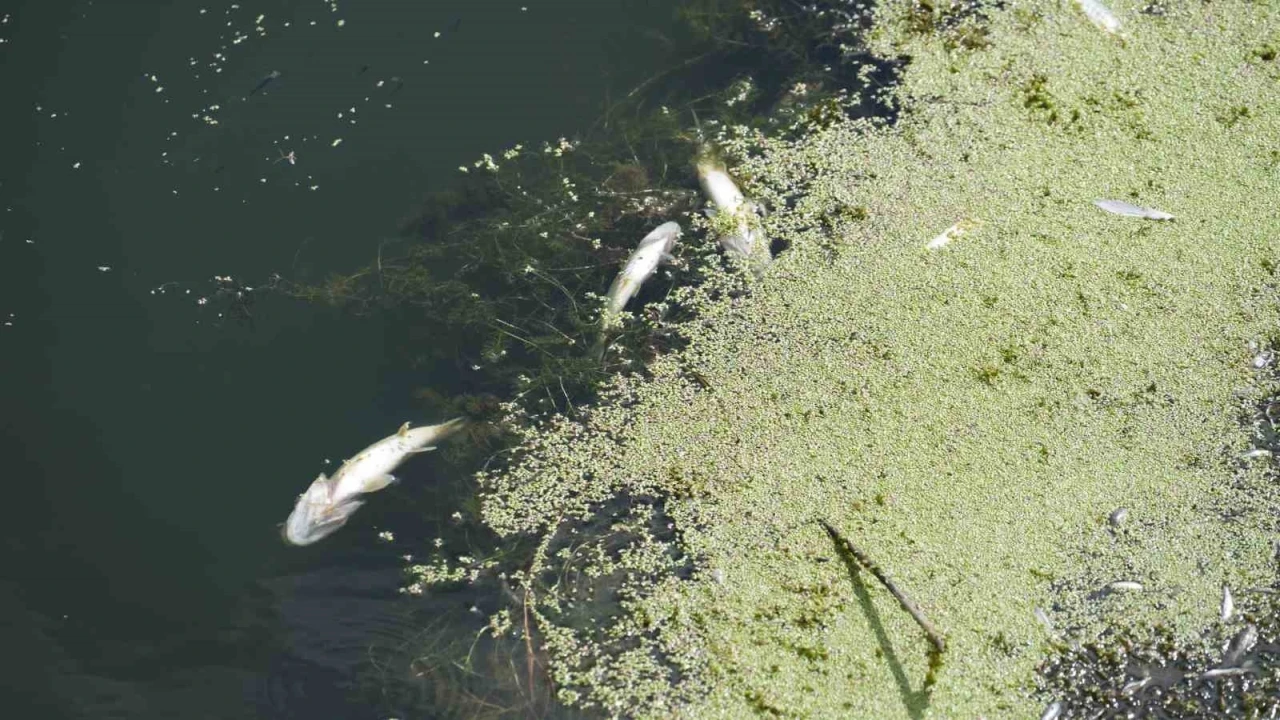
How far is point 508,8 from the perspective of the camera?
136 inches

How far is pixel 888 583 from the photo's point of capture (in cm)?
206

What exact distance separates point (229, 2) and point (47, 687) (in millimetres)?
2334

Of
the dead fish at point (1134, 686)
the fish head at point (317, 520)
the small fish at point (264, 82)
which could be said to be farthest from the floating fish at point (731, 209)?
the small fish at point (264, 82)

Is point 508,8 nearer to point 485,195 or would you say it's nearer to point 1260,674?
point 485,195

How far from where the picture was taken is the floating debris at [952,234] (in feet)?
8.80

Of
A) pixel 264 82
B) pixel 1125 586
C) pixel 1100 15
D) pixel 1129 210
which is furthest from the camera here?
pixel 264 82

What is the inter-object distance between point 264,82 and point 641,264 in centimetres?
153

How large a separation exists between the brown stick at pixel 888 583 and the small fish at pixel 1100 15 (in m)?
1.88

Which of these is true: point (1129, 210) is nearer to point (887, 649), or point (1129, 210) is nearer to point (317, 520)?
point (887, 649)

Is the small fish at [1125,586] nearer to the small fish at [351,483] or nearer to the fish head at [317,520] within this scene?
the small fish at [351,483]

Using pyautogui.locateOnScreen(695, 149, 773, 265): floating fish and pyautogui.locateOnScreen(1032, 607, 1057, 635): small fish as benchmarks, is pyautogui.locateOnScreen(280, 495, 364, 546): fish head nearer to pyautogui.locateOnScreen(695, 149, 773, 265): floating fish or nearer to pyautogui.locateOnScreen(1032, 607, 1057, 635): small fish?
pyautogui.locateOnScreen(695, 149, 773, 265): floating fish

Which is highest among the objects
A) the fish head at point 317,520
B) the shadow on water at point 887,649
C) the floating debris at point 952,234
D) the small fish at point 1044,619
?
the fish head at point 317,520

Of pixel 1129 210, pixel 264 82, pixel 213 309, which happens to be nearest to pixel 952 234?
pixel 1129 210

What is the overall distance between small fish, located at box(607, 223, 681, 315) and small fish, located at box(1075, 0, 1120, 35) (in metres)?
1.49
